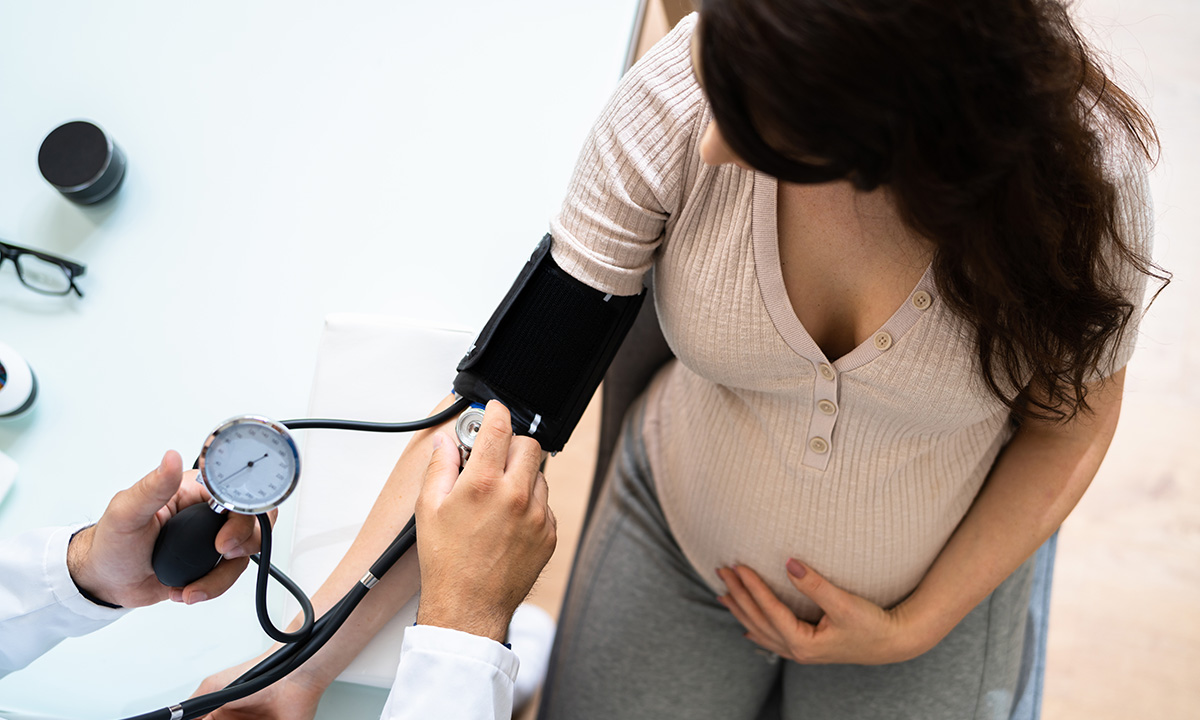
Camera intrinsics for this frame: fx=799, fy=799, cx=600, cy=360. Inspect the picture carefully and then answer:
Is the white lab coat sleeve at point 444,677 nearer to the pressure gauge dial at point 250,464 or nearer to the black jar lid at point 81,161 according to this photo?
the pressure gauge dial at point 250,464

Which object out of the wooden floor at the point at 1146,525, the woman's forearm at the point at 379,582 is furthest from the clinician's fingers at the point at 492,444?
the wooden floor at the point at 1146,525

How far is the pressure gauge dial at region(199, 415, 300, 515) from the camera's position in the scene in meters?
0.63

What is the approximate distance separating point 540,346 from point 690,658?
19.5 inches

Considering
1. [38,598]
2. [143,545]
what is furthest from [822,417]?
[38,598]

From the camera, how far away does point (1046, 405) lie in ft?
2.48

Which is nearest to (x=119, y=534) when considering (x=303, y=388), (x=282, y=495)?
(x=282, y=495)

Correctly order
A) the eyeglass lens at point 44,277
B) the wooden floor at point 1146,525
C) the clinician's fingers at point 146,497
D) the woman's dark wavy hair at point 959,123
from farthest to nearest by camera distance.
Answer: the wooden floor at point 1146,525 < the eyeglass lens at point 44,277 < the clinician's fingers at point 146,497 < the woman's dark wavy hair at point 959,123

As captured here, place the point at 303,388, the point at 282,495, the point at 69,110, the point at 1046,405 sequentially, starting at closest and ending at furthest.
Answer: the point at 282,495 < the point at 1046,405 < the point at 303,388 < the point at 69,110

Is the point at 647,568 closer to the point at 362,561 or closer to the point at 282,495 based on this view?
the point at 362,561

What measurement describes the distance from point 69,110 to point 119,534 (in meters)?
0.66

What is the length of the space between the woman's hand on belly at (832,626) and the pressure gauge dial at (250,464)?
22.3 inches

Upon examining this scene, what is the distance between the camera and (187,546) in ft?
2.16

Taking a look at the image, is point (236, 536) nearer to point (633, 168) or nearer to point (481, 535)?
point (481, 535)

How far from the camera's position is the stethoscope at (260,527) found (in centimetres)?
63
